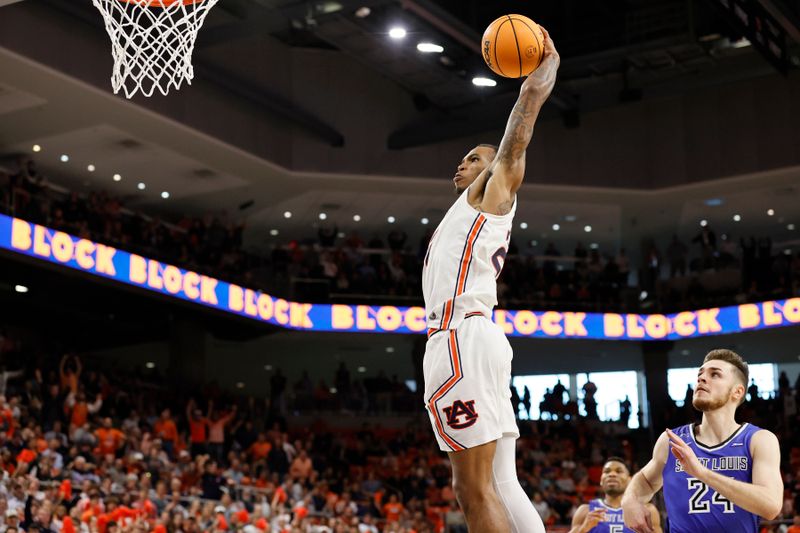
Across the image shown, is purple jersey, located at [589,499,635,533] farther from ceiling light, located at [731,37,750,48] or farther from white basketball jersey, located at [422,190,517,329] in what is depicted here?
ceiling light, located at [731,37,750,48]

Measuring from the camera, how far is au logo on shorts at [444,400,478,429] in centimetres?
528

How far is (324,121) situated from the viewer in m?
27.9

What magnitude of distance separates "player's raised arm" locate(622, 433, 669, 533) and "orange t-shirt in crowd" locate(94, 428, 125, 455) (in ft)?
49.2

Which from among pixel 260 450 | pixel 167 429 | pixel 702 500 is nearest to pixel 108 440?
pixel 167 429

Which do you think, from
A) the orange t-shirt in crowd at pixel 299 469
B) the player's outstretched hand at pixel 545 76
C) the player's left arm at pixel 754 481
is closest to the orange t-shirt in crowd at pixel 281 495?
the orange t-shirt in crowd at pixel 299 469

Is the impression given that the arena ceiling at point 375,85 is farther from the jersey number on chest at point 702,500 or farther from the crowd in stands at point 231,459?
the jersey number on chest at point 702,500

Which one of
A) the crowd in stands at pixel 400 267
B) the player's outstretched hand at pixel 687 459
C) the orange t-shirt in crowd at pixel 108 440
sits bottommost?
the player's outstretched hand at pixel 687 459

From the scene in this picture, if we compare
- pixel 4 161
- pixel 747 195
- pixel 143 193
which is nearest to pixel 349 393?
pixel 143 193

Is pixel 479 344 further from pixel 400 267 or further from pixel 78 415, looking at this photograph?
→ pixel 400 267

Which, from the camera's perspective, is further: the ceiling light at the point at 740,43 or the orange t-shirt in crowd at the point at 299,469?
the ceiling light at the point at 740,43

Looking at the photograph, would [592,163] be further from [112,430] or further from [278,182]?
[112,430]

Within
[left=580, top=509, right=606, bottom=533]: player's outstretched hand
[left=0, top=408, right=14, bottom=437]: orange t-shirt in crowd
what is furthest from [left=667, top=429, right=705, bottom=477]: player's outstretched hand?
[left=0, top=408, right=14, bottom=437]: orange t-shirt in crowd

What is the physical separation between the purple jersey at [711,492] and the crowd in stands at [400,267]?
1939cm

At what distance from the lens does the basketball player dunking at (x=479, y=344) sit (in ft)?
17.1
